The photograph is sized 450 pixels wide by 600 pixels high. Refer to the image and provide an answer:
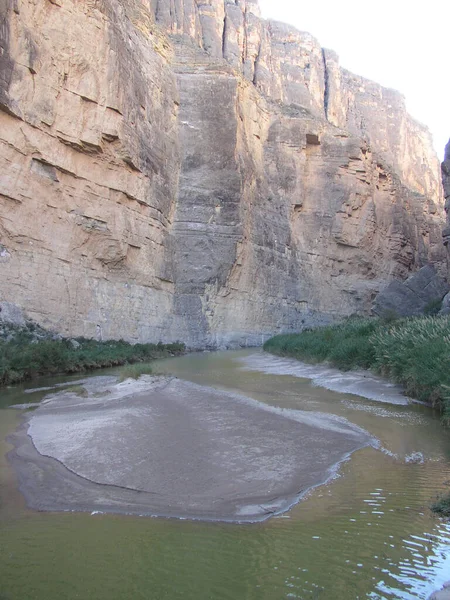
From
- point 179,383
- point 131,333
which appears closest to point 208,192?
point 131,333

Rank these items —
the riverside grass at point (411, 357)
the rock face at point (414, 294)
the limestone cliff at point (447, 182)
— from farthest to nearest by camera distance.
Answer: the rock face at point (414, 294) < the limestone cliff at point (447, 182) < the riverside grass at point (411, 357)

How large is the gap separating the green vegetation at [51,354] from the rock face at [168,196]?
2.17 metres

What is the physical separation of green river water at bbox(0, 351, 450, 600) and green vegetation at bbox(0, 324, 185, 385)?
9.82 metres

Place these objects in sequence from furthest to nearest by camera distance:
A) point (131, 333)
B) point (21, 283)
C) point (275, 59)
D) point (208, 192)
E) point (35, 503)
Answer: point (275, 59)
point (208, 192)
point (131, 333)
point (21, 283)
point (35, 503)

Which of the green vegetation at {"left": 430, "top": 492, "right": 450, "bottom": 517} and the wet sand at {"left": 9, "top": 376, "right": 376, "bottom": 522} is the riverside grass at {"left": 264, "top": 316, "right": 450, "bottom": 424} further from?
the green vegetation at {"left": 430, "top": 492, "right": 450, "bottom": 517}

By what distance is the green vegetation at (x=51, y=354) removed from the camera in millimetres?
13616

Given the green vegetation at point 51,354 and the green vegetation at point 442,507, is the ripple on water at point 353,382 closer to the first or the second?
the green vegetation at point 51,354

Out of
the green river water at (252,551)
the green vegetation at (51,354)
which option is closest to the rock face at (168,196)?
the green vegetation at (51,354)

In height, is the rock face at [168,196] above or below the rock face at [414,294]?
above

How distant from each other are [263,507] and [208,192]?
32.3 meters

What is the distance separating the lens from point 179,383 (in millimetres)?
11125

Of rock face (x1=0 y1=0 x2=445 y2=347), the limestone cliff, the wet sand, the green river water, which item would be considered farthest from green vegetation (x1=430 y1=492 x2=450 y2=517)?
rock face (x1=0 y1=0 x2=445 y2=347)

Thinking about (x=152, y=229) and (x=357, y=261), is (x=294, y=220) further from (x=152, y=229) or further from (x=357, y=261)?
(x=152, y=229)

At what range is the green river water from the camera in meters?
2.64
